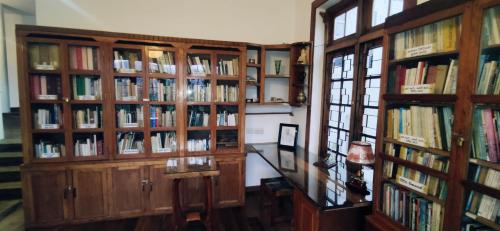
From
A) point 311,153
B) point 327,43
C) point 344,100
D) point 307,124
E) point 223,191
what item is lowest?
point 223,191

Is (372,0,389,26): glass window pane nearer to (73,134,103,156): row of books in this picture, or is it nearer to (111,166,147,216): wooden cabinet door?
(111,166,147,216): wooden cabinet door

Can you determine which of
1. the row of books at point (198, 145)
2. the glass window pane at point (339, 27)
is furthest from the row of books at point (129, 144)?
the glass window pane at point (339, 27)

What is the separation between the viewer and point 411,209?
138 centimetres

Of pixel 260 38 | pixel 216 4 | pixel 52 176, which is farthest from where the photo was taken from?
pixel 260 38

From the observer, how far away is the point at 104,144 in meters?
2.74

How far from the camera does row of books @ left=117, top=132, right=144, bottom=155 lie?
282cm

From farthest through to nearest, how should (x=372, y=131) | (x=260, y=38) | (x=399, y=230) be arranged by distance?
1. (x=260, y=38)
2. (x=372, y=131)
3. (x=399, y=230)

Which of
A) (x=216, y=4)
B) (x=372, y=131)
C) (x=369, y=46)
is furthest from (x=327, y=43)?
(x=216, y=4)

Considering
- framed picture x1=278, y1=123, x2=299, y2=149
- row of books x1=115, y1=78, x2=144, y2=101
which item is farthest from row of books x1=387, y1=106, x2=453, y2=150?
row of books x1=115, y1=78, x2=144, y2=101

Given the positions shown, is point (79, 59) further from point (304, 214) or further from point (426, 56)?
point (426, 56)

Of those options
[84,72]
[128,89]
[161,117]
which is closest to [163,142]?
[161,117]

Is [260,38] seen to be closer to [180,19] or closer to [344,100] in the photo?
[180,19]

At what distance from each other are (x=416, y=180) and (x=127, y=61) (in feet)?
10.1

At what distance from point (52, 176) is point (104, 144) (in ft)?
2.12
